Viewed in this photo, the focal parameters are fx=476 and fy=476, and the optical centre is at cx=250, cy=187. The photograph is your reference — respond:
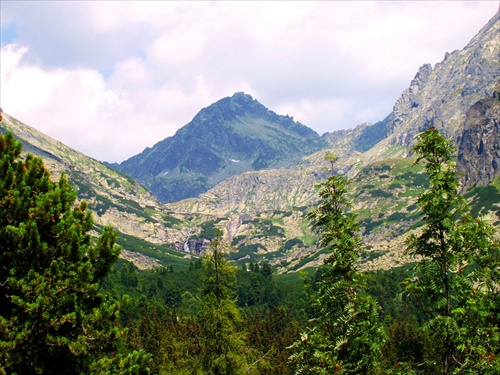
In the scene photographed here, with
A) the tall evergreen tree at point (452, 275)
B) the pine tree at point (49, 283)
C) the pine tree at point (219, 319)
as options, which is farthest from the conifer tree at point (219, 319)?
the tall evergreen tree at point (452, 275)

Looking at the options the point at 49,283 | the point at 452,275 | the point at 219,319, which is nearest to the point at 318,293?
the point at 452,275

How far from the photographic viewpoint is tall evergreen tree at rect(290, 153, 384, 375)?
23156mm

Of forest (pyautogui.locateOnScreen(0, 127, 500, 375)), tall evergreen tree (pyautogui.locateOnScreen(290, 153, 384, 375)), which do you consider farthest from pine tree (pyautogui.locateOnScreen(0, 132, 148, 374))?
tall evergreen tree (pyautogui.locateOnScreen(290, 153, 384, 375))

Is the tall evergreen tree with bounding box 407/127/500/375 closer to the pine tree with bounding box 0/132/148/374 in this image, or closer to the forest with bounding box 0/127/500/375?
the forest with bounding box 0/127/500/375

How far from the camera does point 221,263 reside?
42500 mm

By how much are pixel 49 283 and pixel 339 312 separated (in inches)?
585

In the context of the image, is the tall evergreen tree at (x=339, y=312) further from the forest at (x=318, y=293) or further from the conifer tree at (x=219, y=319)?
the conifer tree at (x=219, y=319)

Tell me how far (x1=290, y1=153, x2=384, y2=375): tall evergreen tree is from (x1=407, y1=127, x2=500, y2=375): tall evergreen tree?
3.12 metres

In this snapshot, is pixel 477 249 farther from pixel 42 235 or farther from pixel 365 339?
pixel 42 235

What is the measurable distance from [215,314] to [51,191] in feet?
69.8

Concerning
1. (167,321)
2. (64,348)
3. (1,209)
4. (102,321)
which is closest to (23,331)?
(64,348)

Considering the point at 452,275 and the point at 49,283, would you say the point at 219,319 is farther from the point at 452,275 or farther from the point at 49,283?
the point at 452,275

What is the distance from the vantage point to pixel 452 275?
21.2 metres

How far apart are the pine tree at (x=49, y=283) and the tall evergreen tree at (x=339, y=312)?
337 inches
